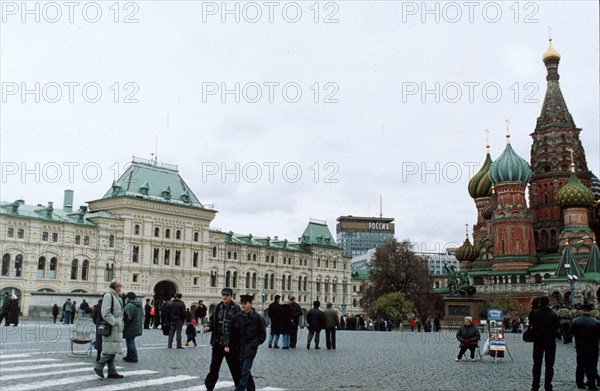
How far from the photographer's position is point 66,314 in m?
39.1

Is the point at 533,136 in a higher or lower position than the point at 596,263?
higher

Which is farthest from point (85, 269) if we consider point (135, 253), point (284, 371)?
point (284, 371)

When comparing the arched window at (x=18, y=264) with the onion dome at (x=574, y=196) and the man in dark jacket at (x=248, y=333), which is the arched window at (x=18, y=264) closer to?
the man in dark jacket at (x=248, y=333)

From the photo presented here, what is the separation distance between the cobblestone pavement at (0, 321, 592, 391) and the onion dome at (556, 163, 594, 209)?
195 feet

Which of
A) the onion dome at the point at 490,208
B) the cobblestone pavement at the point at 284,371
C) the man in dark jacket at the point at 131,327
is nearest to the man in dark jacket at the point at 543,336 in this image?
the cobblestone pavement at the point at 284,371

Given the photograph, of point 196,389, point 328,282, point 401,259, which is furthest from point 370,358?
point 328,282

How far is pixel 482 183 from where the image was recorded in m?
93.1

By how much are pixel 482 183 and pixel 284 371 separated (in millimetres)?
83334

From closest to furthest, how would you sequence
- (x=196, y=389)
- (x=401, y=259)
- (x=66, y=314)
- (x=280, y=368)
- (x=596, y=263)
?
(x=196, y=389) → (x=280, y=368) → (x=66, y=314) → (x=596, y=263) → (x=401, y=259)

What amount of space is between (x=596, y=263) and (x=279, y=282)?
42083mm

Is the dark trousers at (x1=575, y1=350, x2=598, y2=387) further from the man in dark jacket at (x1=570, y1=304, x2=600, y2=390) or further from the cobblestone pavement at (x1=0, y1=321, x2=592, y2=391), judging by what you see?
the cobblestone pavement at (x1=0, y1=321, x2=592, y2=391)

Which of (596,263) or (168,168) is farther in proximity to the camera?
(168,168)

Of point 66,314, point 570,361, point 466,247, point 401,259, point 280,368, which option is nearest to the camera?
point 280,368

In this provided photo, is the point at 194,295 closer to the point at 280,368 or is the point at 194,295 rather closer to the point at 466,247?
the point at 466,247
